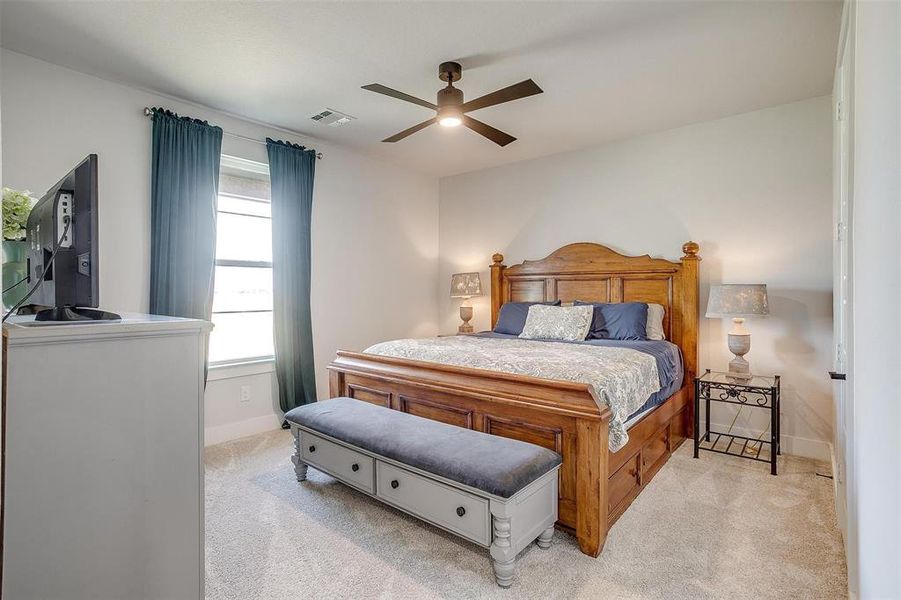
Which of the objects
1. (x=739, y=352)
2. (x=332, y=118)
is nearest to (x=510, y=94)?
(x=332, y=118)

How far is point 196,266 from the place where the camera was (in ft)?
11.5

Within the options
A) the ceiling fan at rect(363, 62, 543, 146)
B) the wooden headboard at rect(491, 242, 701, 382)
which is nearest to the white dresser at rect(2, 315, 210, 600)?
the ceiling fan at rect(363, 62, 543, 146)

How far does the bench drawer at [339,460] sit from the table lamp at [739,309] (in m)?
2.74

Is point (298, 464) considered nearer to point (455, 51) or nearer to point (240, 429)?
point (240, 429)

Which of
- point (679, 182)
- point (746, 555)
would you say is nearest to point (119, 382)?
point (746, 555)

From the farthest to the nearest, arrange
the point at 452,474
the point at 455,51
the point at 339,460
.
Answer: the point at 455,51
the point at 339,460
the point at 452,474

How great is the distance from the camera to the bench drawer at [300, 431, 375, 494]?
2.42 metres

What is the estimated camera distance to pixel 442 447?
215 centimetres

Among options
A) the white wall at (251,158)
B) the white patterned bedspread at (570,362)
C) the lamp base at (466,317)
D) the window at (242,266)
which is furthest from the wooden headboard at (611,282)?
the window at (242,266)

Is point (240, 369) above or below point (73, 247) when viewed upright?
below

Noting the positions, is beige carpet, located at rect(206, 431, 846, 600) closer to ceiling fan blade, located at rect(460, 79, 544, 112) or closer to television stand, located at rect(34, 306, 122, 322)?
television stand, located at rect(34, 306, 122, 322)

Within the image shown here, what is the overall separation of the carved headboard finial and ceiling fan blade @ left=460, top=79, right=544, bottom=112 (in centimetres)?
205

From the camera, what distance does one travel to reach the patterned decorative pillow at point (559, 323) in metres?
3.75

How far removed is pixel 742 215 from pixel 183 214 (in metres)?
4.49
